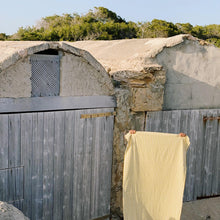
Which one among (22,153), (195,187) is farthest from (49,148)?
(195,187)

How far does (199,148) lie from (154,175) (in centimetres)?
230

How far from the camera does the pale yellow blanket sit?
13.7ft

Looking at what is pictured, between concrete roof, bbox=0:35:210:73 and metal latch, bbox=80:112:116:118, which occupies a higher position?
concrete roof, bbox=0:35:210:73

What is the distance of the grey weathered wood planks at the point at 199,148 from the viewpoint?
593 cm

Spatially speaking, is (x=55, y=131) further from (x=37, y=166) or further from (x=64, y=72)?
(x=64, y=72)

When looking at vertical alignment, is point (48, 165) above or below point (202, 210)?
above

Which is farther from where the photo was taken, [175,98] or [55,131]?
[175,98]

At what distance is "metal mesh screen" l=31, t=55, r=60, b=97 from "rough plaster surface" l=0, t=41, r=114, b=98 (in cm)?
8

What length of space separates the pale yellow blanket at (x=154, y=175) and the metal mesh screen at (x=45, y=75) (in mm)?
1308

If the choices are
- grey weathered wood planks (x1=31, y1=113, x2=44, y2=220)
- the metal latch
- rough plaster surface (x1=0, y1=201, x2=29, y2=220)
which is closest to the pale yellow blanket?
the metal latch

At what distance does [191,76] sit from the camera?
6.02 metres

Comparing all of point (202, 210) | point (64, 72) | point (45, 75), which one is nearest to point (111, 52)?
point (64, 72)

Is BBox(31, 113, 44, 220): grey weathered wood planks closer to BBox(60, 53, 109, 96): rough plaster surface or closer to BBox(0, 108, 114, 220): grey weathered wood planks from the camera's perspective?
BBox(0, 108, 114, 220): grey weathered wood planks

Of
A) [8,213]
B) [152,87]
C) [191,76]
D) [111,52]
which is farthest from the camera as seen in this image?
→ [111,52]
